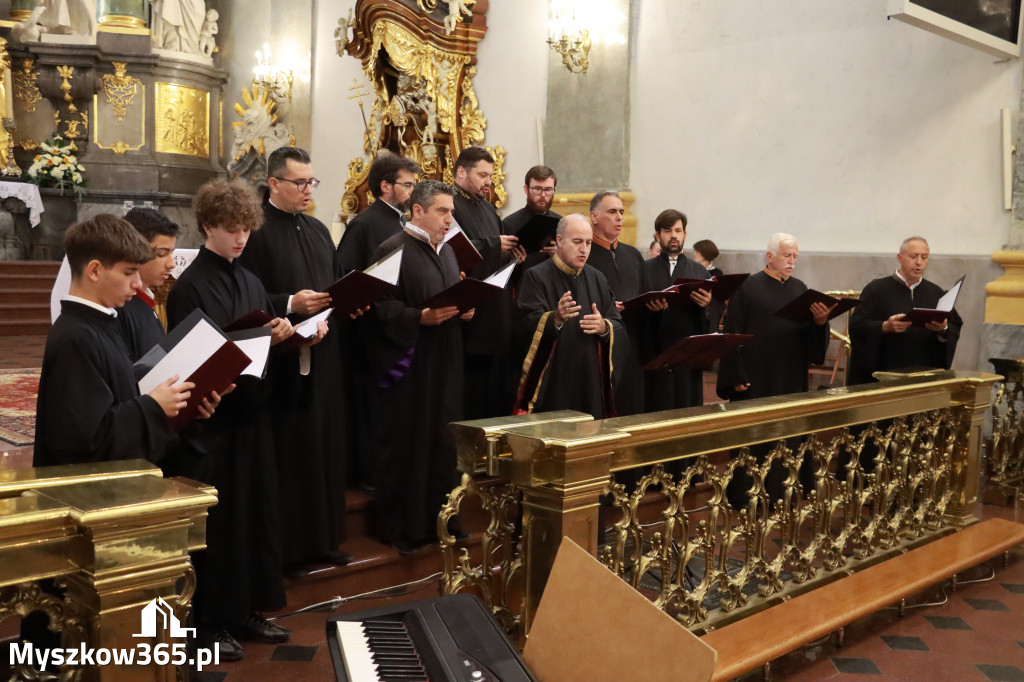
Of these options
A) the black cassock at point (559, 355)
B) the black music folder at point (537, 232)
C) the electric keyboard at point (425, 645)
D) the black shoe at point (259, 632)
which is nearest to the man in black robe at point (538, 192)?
the black music folder at point (537, 232)

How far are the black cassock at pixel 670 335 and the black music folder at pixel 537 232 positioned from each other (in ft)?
2.97

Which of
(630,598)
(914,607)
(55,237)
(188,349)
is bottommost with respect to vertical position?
(914,607)

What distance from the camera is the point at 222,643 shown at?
139 inches

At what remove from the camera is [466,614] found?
1.93 m

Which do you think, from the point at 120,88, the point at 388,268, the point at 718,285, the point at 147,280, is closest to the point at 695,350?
the point at 718,285

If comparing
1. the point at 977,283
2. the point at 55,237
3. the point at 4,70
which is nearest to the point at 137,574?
→ the point at 977,283

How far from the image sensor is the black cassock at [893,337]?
20.6 feet

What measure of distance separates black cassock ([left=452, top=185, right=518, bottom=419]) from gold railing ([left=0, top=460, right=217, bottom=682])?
3.22 meters

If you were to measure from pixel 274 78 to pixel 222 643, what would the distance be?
39.8ft

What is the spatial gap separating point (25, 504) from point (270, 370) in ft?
6.32

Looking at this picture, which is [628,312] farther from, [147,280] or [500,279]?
[147,280]

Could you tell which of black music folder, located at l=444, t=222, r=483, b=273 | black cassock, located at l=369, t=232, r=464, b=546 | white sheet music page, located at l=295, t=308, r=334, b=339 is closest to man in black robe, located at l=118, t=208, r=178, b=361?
white sheet music page, located at l=295, t=308, r=334, b=339

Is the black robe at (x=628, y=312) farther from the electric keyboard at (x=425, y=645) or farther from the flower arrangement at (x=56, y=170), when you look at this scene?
the flower arrangement at (x=56, y=170)

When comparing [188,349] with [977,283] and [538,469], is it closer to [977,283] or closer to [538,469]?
[538,469]
